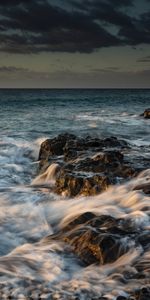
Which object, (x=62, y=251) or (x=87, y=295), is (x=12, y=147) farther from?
(x=87, y=295)

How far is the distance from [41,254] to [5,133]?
1736cm

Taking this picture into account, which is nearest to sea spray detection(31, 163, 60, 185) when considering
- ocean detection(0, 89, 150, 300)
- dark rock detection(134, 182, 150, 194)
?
ocean detection(0, 89, 150, 300)

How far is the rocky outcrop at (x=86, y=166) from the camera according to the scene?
33.3ft

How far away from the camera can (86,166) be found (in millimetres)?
11156

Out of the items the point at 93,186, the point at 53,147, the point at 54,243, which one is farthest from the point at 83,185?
the point at 53,147

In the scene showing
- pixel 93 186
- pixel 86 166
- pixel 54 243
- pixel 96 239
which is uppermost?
pixel 86 166

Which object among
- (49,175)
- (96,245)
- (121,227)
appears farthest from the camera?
(49,175)

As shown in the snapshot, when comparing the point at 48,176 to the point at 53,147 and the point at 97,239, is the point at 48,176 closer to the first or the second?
the point at 53,147

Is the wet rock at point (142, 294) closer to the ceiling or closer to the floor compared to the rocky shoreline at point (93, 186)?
closer to the floor

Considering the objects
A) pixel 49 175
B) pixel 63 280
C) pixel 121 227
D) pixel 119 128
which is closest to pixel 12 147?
pixel 49 175

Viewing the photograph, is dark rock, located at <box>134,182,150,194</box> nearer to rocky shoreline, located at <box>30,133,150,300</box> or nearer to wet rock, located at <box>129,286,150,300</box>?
rocky shoreline, located at <box>30,133,150,300</box>

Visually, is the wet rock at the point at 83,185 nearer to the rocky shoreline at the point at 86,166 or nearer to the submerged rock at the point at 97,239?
the rocky shoreline at the point at 86,166

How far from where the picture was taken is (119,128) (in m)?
25.1

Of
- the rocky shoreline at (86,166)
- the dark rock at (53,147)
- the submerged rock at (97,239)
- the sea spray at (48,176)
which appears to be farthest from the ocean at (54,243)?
the dark rock at (53,147)
